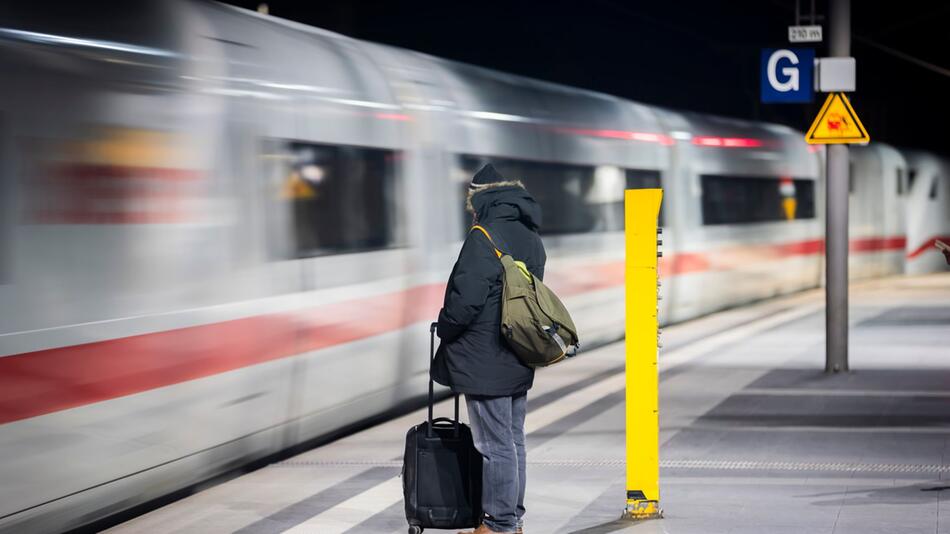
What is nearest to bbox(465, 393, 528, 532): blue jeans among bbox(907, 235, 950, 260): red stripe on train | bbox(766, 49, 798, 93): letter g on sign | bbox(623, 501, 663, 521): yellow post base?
bbox(623, 501, 663, 521): yellow post base

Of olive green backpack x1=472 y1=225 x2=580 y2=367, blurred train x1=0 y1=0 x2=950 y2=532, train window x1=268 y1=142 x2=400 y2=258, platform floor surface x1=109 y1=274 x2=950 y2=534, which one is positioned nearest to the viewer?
olive green backpack x1=472 y1=225 x2=580 y2=367

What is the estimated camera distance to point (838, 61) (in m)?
11.3

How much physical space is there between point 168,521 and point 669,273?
11390 millimetres

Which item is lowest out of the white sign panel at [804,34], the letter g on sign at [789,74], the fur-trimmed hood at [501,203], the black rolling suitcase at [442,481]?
the black rolling suitcase at [442,481]

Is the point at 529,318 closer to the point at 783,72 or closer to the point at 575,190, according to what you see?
the point at 783,72

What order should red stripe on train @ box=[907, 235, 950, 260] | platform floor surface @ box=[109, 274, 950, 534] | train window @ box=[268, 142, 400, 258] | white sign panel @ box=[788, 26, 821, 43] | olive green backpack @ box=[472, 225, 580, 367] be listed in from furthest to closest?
1. red stripe on train @ box=[907, 235, 950, 260]
2. white sign panel @ box=[788, 26, 821, 43]
3. train window @ box=[268, 142, 400, 258]
4. platform floor surface @ box=[109, 274, 950, 534]
5. olive green backpack @ box=[472, 225, 580, 367]

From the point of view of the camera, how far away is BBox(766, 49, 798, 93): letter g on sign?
39.0 ft

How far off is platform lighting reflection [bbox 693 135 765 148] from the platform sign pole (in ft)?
41.1

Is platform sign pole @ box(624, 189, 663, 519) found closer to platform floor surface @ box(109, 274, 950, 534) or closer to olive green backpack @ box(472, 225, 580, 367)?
platform floor surface @ box(109, 274, 950, 534)

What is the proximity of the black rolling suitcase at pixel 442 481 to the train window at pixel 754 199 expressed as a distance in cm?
1318

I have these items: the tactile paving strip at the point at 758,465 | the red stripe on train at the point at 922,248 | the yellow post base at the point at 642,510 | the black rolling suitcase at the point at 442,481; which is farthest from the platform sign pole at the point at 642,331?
the red stripe on train at the point at 922,248

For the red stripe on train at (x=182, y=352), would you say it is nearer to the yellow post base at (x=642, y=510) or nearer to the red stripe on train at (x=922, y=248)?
the yellow post base at (x=642, y=510)

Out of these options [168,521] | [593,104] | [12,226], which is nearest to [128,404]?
[168,521]

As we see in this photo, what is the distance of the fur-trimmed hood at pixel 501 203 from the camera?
5.85 m
